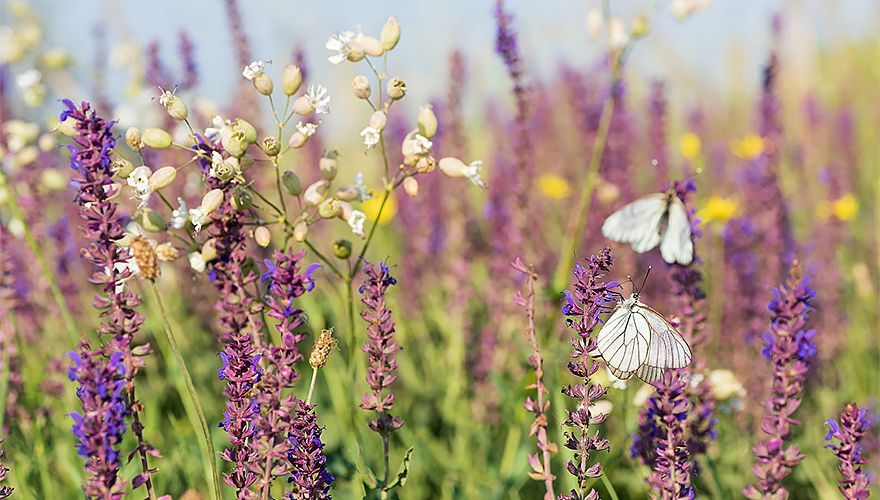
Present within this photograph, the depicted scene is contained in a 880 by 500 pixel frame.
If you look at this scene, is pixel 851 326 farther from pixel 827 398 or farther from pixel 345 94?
pixel 345 94

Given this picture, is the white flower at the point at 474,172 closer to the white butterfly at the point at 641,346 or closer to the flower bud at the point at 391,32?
the flower bud at the point at 391,32

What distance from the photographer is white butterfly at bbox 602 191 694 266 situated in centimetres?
203

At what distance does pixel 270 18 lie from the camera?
21.7 feet

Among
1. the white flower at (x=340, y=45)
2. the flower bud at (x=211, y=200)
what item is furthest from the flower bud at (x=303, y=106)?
the flower bud at (x=211, y=200)

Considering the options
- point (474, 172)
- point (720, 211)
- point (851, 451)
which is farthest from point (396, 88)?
point (720, 211)

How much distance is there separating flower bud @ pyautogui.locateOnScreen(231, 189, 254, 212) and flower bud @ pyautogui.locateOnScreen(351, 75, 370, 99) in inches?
15.9

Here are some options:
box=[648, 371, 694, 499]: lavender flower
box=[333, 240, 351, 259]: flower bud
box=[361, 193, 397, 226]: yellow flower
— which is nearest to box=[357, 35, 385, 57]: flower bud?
box=[333, 240, 351, 259]: flower bud

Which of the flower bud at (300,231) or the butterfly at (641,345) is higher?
the flower bud at (300,231)

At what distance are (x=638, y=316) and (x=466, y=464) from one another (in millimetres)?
1360

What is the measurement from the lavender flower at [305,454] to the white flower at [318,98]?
75cm

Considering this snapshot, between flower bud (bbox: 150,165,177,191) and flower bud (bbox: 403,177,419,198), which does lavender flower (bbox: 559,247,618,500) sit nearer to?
flower bud (bbox: 403,177,419,198)

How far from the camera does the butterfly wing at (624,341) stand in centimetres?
165

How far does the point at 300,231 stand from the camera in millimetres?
1854

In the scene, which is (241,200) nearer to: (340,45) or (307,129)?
(307,129)
